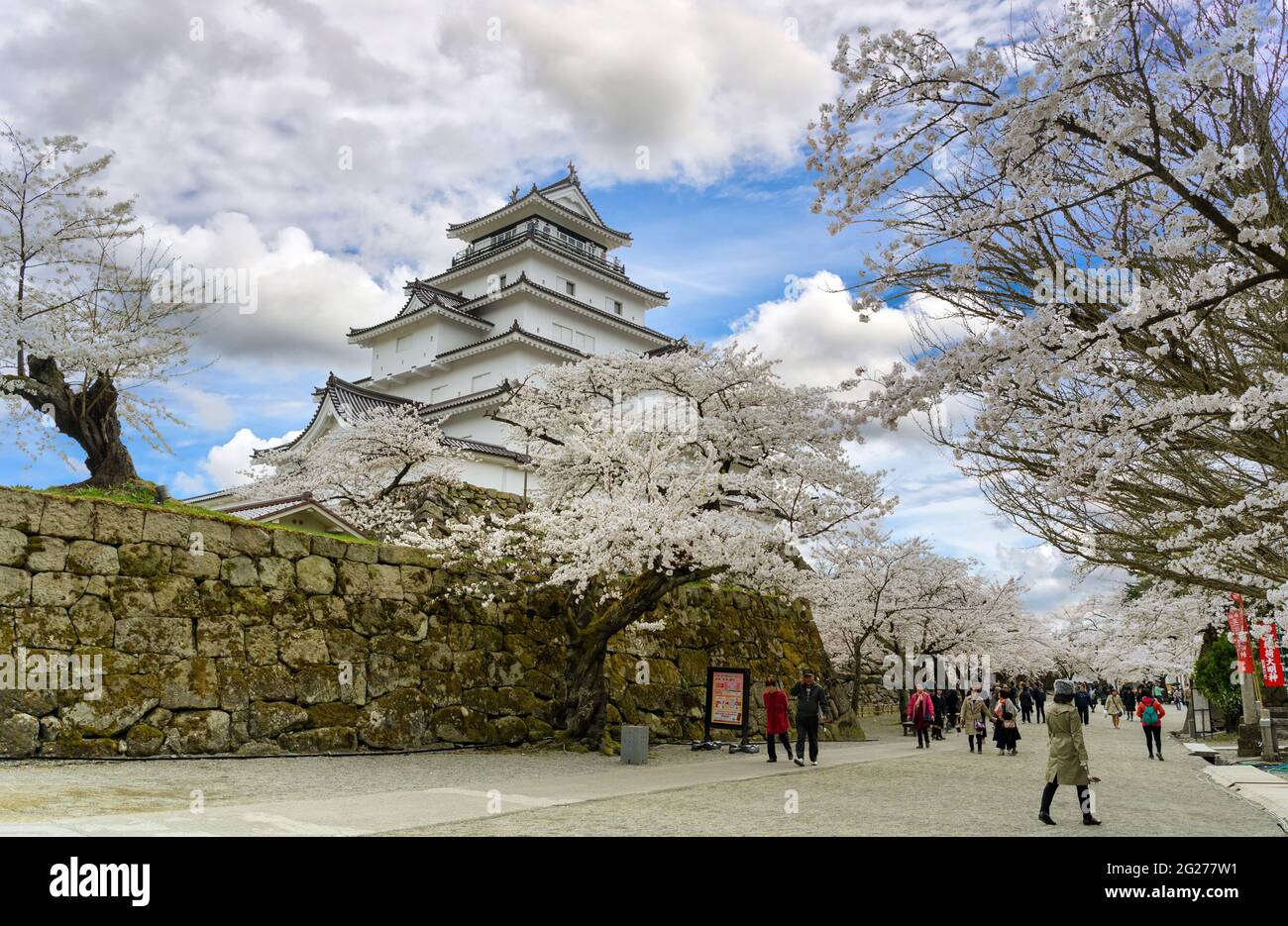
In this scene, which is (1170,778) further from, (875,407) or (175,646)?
(175,646)

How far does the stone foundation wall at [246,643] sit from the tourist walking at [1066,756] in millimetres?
9386

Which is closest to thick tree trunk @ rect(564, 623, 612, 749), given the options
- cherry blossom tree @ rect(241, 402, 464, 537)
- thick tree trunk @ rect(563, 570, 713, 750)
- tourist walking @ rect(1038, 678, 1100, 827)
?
thick tree trunk @ rect(563, 570, 713, 750)

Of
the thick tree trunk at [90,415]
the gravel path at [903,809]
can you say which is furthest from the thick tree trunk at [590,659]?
the thick tree trunk at [90,415]

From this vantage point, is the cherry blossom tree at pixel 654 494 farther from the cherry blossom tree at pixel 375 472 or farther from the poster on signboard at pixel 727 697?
the cherry blossom tree at pixel 375 472

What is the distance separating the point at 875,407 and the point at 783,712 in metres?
8.52

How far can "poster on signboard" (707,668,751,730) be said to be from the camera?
1608cm

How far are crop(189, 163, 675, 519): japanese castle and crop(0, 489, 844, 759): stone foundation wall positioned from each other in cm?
1462

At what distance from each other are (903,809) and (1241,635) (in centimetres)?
1316

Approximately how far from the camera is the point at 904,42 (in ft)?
20.1

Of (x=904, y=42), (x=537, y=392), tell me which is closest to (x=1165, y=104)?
(x=904, y=42)

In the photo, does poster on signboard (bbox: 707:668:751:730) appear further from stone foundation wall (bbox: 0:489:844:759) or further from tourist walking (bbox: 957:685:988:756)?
tourist walking (bbox: 957:685:988:756)

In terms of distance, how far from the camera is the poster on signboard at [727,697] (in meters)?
16.1

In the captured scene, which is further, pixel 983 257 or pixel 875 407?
pixel 983 257

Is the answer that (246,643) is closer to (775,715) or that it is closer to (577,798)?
(577,798)
